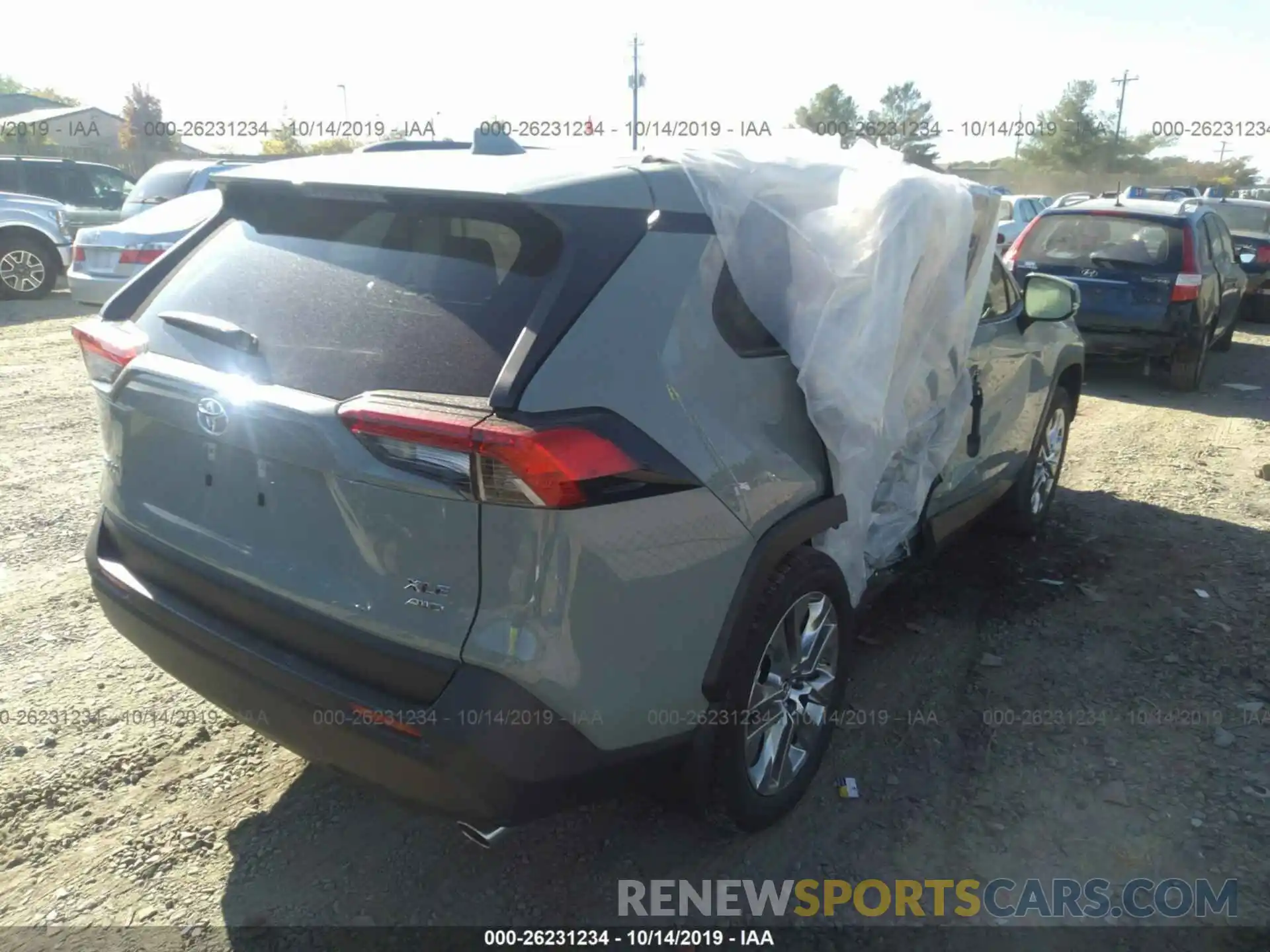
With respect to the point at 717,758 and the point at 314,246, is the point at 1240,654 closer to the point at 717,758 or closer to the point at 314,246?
the point at 717,758

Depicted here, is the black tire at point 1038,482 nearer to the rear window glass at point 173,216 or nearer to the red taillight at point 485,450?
the red taillight at point 485,450

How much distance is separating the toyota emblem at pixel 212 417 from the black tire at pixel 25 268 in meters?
12.6

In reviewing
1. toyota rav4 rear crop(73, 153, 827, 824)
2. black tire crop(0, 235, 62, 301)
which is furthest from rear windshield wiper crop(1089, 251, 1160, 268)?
black tire crop(0, 235, 62, 301)

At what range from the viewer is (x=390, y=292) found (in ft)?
7.72

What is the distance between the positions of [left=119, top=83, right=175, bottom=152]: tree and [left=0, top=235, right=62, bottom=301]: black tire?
1203 inches

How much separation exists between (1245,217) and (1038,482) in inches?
508

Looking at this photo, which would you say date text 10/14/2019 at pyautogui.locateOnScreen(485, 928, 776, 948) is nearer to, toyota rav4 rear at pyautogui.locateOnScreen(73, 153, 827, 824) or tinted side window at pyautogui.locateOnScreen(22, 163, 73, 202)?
toyota rav4 rear at pyautogui.locateOnScreen(73, 153, 827, 824)

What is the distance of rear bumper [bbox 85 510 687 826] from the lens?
2.08m

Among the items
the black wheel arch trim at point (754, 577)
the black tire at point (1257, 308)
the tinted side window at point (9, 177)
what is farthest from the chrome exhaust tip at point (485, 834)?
the tinted side window at point (9, 177)

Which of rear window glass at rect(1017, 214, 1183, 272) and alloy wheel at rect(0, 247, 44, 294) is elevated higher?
rear window glass at rect(1017, 214, 1183, 272)

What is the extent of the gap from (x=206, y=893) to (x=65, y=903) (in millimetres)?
353

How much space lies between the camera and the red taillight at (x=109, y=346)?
271 cm

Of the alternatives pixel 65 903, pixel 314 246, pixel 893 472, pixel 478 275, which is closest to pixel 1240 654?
pixel 893 472

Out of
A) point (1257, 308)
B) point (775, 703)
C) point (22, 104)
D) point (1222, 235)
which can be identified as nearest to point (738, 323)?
point (775, 703)
